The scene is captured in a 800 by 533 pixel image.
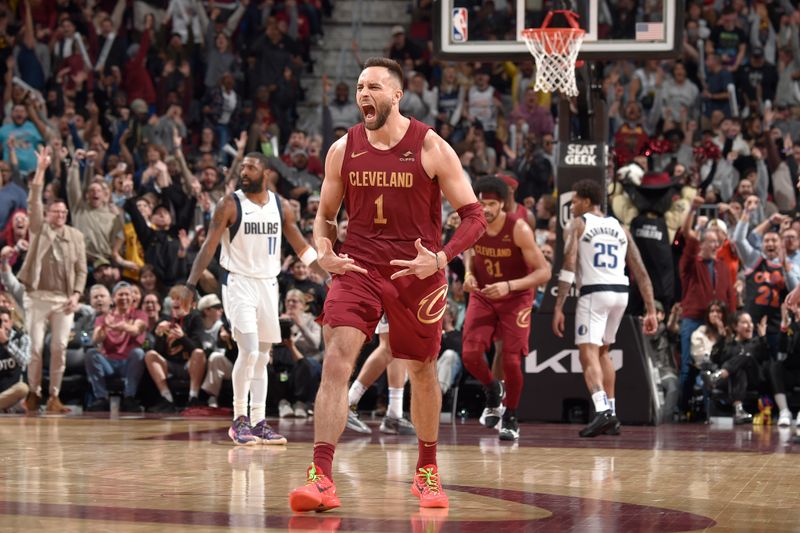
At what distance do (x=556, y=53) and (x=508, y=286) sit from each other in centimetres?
285

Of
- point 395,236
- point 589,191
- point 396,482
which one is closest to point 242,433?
point 396,482

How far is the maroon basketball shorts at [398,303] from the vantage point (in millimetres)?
7543

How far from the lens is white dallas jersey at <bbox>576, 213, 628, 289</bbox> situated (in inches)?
513

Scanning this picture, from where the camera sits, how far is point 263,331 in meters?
11.6

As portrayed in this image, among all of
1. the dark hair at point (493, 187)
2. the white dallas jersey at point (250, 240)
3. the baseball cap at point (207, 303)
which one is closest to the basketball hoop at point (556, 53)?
the dark hair at point (493, 187)

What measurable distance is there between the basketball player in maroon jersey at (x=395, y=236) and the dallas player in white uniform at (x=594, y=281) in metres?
5.34

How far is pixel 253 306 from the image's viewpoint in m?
11.5

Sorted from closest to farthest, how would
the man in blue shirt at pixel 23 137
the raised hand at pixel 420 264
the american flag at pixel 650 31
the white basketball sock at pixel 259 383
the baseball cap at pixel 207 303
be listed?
the raised hand at pixel 420 264
the white basketball sock at pixel 259 383
the american flag at pixel 650 31
the baseball cap at pixel 207 303
the man in blue shirt at pixel 23 137

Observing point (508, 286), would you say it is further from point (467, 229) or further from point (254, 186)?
point (467, 229)

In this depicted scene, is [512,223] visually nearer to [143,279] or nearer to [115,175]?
[143,279]

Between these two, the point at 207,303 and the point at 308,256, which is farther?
the point at 207,303

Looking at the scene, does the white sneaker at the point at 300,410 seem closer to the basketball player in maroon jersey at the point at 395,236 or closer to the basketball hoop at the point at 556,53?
the basketball hoop at the point at 556,53

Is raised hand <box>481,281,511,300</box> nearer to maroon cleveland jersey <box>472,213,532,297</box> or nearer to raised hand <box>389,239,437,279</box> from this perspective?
maroon cleveland jersey <box>472,213,532,297</box>

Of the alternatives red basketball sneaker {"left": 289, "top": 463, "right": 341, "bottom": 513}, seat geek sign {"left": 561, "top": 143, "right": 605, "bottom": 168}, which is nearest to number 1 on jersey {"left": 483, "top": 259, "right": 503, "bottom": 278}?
seat geek sign {"left": 561, "top": 143, "right": 605, "bottom": 168}
